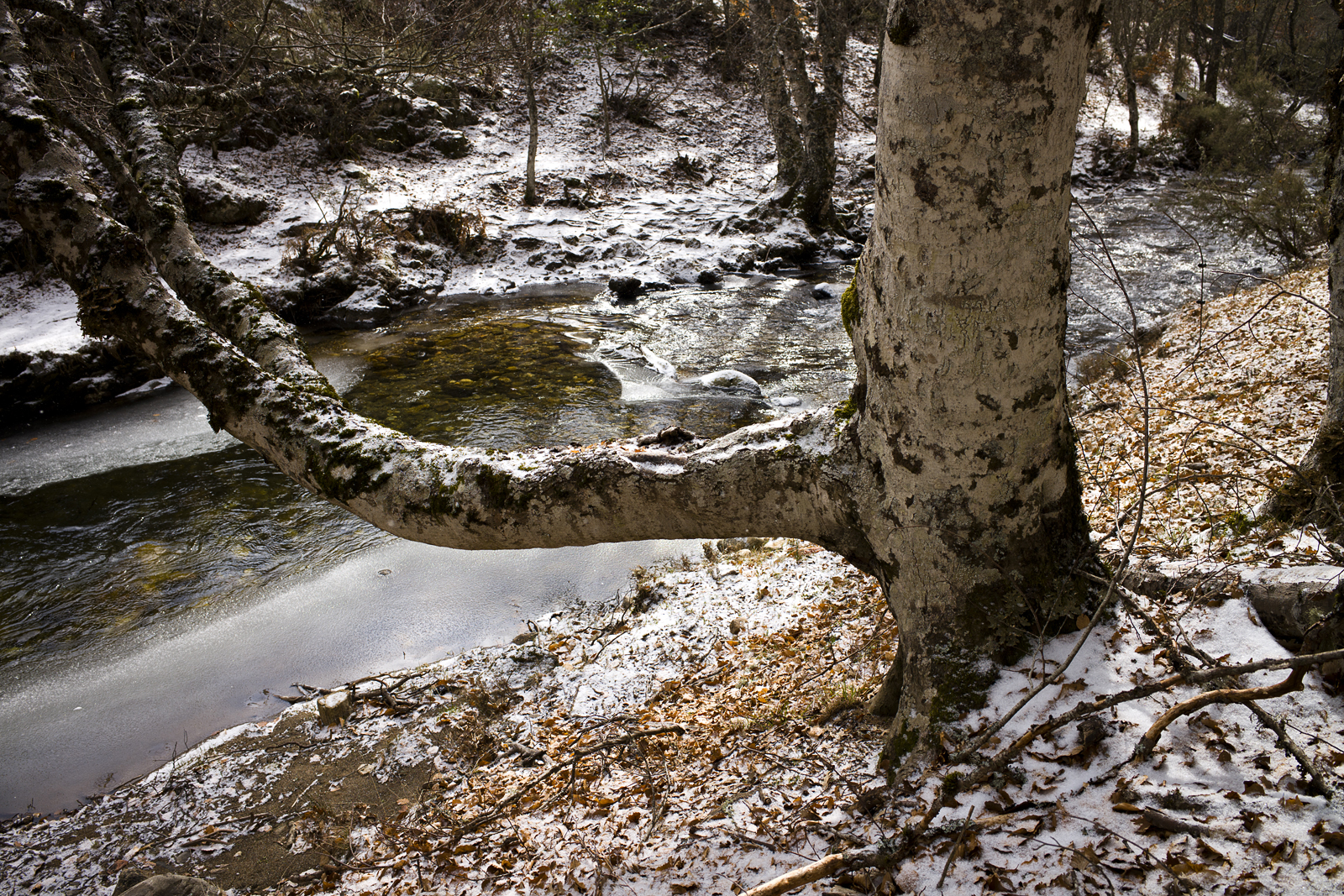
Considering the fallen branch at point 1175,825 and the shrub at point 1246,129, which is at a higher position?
the shrub at point 1246,129

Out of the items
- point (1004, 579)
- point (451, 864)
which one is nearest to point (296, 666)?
point (451, 864)

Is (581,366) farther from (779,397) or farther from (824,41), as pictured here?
(824,41)

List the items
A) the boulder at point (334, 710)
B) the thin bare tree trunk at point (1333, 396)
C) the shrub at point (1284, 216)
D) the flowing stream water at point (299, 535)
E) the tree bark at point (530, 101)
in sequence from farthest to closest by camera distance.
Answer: the tree bark at point (530, 101), the shrub at point (1284, 216), the flowing stream water at point (299, 535), the boulder at point (334, 710), the thin bare tree trunk at point (1333, 396)

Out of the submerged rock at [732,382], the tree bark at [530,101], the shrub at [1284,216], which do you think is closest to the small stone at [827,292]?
the submerged rock at [732,382]

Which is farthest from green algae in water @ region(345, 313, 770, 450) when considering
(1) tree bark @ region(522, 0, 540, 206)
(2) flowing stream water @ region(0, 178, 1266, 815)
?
(1) tree bark @ region(522, 0, 540, 206)

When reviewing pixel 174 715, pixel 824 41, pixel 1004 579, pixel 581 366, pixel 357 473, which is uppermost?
pixel 824 41

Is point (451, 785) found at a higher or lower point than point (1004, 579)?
lower

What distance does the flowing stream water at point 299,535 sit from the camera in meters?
4.70

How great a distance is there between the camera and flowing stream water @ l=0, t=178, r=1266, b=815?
4.70 meters

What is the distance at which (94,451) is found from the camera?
816cm

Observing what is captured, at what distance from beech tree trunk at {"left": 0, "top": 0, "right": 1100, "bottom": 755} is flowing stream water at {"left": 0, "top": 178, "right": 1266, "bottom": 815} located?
0.89 m

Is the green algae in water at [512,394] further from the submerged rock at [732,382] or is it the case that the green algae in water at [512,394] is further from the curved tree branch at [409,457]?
the curved tree branch at [409,457]

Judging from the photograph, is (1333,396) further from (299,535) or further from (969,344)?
(299,535)

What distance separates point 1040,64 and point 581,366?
850cm
